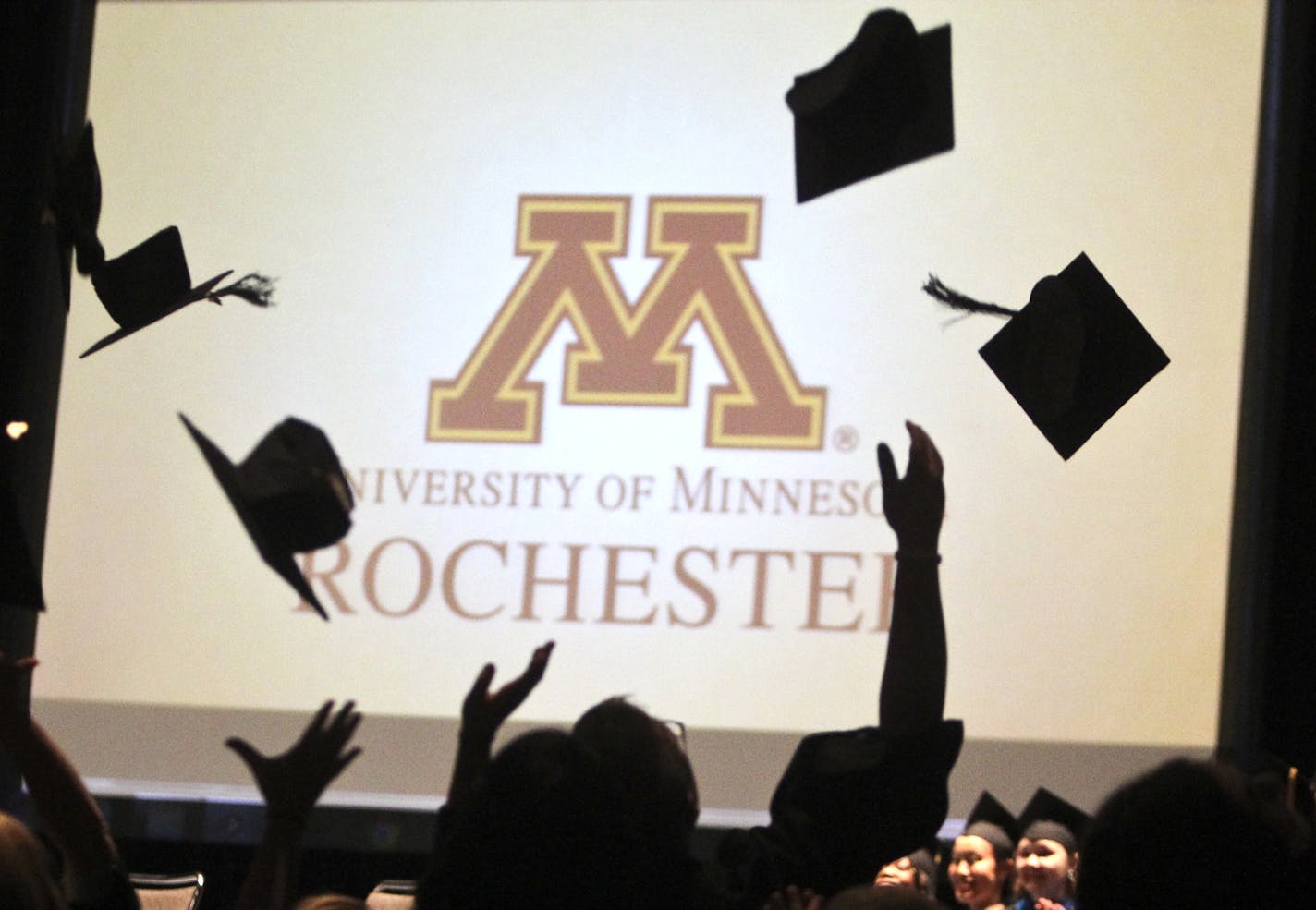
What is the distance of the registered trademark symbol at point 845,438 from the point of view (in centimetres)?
342

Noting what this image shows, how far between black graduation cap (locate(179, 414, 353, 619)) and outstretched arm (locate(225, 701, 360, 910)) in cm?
43

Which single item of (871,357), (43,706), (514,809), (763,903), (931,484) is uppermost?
(871,357)

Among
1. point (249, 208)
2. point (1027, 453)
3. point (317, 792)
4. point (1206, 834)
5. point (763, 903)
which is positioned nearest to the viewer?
point (1206, 834)

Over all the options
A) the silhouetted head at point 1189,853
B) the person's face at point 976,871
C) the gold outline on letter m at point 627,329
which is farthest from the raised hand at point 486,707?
the gold outline on letter m at point 627,329

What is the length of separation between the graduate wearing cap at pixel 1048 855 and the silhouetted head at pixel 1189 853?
1983 mm

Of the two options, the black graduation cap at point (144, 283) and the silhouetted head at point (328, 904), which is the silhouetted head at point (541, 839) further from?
the black graduation cap at point (144, 283)

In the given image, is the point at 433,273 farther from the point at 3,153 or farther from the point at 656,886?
the point at 656,886

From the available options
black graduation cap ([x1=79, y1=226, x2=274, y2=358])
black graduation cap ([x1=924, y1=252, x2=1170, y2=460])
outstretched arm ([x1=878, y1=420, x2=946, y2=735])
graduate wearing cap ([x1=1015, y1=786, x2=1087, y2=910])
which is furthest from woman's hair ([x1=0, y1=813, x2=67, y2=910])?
graduate wearing cap ([x1=1015, y1=786, x2=1087, y2=910])

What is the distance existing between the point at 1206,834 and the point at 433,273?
9.11 ft

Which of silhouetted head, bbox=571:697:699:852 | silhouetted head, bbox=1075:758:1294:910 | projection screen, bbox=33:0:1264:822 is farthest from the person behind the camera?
projection screen, bbox=33:0:1264:822

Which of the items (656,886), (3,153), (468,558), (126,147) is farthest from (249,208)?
(656,886)

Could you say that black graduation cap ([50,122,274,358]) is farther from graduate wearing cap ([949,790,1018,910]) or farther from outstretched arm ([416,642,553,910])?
graduate wearing cap ([949,790,1018,910])

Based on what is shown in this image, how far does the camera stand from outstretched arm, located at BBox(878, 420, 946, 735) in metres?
1.39

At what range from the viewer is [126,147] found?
3727 millimetres
